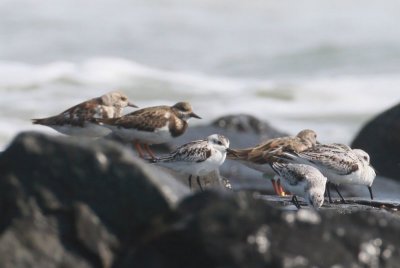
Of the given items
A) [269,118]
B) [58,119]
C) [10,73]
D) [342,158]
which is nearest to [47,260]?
[342,158]

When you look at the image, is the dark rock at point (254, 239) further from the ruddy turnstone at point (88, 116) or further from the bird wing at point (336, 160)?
the ruddy turnstone at point (88, 116)

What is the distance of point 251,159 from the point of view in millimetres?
11609

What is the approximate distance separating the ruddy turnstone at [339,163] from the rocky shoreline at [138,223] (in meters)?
4.13

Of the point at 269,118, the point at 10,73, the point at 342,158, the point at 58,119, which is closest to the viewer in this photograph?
the point at 342,158

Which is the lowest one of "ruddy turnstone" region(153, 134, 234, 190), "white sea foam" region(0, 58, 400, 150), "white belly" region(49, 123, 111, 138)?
"white sea foam" region(0, 58, 400, 150)

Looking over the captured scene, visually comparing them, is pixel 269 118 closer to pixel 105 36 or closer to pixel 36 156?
pixel 105 36

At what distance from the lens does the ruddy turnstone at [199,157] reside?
1032 centimetres

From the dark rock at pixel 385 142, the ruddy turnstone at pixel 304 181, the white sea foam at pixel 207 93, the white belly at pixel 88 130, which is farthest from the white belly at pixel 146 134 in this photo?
the white sea foam at pixel 207 93

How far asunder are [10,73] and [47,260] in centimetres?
2404

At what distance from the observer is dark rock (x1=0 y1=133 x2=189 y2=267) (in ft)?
21.7

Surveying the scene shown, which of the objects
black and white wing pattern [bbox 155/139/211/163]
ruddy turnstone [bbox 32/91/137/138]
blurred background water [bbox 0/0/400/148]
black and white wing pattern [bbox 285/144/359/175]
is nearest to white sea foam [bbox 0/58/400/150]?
blurred background water [bbox 0/0/400/148]

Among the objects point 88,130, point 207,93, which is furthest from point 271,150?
point 207,93

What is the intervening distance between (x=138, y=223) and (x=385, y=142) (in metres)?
9.99

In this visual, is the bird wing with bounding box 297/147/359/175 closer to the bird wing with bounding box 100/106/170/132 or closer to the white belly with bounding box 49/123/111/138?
the bird wing with bounding box 100/106/170/132
